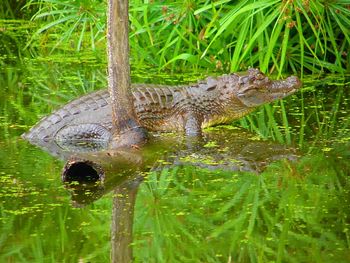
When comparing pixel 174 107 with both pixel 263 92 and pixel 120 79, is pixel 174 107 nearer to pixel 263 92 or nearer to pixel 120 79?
pixel 263 92

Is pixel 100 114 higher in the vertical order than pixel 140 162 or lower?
higher

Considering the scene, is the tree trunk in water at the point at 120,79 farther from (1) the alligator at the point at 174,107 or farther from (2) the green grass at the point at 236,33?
(2) the green grass at the point at 236,33

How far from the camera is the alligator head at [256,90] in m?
8.50

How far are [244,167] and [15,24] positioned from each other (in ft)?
28.4

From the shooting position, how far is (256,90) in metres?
8.52

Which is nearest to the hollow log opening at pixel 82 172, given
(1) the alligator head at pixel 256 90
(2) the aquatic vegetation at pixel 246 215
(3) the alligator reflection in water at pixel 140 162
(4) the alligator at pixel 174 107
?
(3) the alligator reflection in water at pixel 140 162

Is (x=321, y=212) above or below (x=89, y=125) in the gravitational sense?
below

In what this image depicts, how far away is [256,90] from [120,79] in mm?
1628

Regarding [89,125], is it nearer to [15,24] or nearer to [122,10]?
[122,10]

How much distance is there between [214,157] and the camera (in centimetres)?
716

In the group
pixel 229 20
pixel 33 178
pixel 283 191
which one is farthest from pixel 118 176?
pixel 229 20

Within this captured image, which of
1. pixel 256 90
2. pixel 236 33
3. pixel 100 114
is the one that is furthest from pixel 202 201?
pixel 236 33

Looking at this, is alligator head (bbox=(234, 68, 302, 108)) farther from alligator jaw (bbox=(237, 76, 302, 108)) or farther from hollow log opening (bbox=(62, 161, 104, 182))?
hollow log opening (bbox=(62, 161, 104, 182))

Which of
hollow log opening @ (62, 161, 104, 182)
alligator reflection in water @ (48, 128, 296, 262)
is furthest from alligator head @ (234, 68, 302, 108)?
hollow log opening @ (62, 161, 104, 182)
